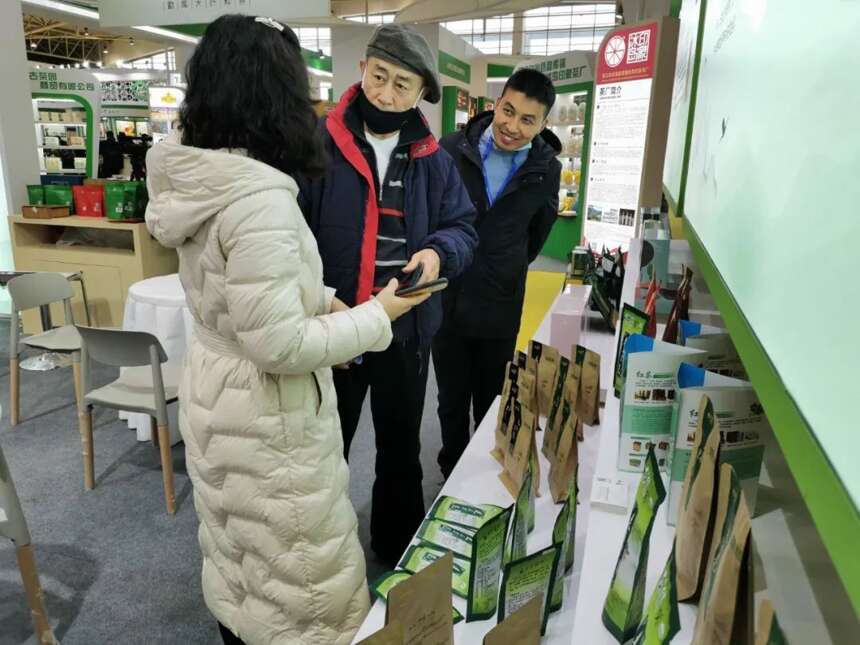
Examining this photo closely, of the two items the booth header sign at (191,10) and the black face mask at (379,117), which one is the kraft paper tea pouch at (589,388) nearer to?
the black face mask at (379,117)

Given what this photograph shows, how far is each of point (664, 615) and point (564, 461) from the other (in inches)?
27.5

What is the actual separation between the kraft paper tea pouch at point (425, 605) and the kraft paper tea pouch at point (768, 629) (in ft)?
1.42

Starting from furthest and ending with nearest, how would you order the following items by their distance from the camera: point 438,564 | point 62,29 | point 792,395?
point 62,29
point 438,564
point 792,395

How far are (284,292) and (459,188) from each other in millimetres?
909

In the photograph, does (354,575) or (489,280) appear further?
(489,280)

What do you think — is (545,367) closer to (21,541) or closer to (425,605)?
(425,605)

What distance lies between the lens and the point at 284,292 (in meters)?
1.10

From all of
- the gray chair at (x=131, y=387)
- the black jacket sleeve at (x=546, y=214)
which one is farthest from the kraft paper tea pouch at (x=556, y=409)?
the gray chair at (x=131, y=387)

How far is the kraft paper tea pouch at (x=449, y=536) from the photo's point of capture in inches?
52.3

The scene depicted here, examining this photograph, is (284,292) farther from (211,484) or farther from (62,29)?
(62,29)

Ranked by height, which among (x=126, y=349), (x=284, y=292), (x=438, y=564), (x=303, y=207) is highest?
(x=303, y=207)

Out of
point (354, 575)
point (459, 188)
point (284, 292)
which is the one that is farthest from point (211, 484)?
point (459, 188)

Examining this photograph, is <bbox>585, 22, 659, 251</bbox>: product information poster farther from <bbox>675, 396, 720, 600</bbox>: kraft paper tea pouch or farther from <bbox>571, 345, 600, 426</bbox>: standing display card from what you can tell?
<bbox>675, 396, 720, 600</bbox>: kraft paper tea pouch

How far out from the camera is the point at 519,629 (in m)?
0.70
